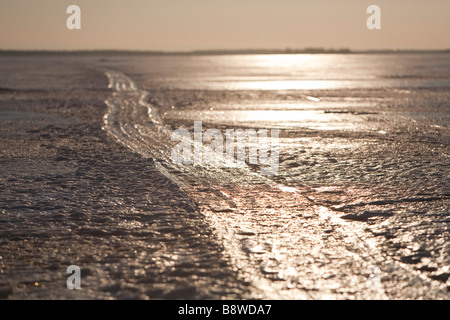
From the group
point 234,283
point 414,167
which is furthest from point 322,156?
point 234,283

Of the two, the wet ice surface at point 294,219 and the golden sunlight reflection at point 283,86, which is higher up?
the golden sunlight reflection at point 283,86

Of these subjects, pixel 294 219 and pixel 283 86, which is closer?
pixel 294 219

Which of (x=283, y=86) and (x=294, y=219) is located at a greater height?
(x=283, y=86)

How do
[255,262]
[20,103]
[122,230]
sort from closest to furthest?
1. [255,262]
2. [122,230]
3. [20,103]

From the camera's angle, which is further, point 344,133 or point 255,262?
point 344,133

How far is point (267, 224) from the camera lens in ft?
14.3

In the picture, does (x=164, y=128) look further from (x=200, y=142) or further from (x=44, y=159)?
(x=44, y=159)

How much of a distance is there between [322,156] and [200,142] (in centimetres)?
203

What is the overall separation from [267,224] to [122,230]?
1.09 metres

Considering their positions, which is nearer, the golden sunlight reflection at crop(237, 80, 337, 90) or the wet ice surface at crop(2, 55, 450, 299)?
the wet ice surface at crop(2, 55, 450, 299)

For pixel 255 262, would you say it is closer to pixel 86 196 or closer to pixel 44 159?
pixel 86 196

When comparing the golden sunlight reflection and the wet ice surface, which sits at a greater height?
the golden sunlight reflection

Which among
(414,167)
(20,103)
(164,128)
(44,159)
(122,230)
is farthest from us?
(20,103)

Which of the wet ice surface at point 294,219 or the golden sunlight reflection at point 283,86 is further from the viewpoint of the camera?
the golden sunlight reflection at point 283,86
